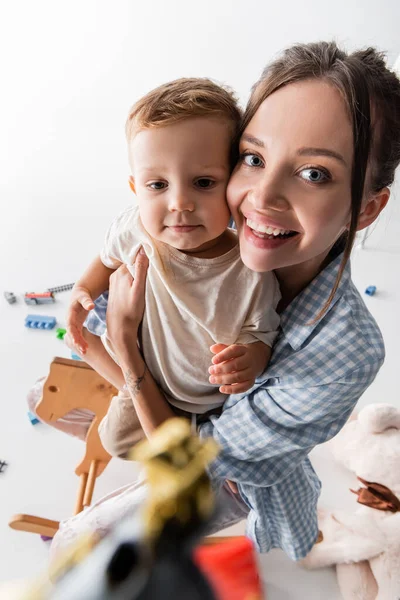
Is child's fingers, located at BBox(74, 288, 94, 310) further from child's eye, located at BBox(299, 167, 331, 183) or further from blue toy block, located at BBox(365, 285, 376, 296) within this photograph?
blue toy block, located at BBox(365, 285, 376, 296)

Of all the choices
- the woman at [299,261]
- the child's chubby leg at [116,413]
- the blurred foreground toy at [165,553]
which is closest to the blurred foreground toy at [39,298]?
the child's chubby leg at [116,413]

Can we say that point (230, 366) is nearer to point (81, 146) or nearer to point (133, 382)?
point (133, 382)

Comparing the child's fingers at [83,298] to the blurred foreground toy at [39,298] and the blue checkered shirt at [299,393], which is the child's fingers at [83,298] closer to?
the blue checkered shirt at [299,393]

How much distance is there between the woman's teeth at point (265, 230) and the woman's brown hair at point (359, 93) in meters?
0.08

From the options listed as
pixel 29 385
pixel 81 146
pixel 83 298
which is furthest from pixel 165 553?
pixel 81 146

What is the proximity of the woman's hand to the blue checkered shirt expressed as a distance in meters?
0.18

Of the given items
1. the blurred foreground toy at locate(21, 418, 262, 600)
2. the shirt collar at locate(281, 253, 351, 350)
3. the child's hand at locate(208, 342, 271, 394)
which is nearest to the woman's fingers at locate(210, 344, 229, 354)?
the child's hand at locate(208, 342, 271, 394)

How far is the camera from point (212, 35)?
2641 millimetres

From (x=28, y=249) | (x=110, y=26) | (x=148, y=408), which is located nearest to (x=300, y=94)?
(x=148, y=408)

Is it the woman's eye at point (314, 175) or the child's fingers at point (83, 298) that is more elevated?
the woman's eye at point (314, 175)

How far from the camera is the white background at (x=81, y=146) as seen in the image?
1.21m

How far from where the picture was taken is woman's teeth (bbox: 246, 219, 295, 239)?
563 mm

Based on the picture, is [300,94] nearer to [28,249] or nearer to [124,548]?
[124,548]

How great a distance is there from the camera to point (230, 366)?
0.58 m
